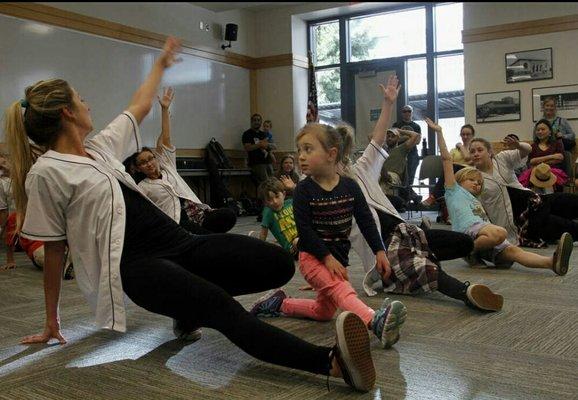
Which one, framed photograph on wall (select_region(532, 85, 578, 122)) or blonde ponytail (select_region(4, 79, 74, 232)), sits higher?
framed photograph on wall (select_region(532, 85, 578, 122))

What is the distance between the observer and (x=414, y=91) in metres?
10.1

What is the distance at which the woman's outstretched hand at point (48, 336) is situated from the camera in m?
2.12

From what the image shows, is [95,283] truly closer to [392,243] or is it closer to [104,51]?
[392,243]

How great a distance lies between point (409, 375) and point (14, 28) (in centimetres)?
695

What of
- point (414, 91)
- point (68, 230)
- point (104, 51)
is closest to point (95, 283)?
point (68, 230)

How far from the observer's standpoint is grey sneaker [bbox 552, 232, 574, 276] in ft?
10.9

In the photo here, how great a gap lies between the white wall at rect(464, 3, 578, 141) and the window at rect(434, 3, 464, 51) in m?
0.48

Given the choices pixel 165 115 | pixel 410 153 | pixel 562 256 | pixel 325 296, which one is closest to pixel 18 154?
pixel 325 296

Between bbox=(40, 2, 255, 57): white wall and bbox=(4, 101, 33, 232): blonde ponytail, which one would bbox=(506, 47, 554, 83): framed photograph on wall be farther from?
bbox=(4, 101, 33, 232): blonde ponytail

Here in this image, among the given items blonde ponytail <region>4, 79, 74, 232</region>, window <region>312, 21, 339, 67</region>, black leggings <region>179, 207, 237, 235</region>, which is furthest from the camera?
window <region>312, 21, 339, 67</region>

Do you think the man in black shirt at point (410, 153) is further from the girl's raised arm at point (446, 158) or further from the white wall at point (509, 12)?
the girl's raised arm at point (446, 158)

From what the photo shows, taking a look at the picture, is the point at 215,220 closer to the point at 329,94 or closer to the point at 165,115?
the point at 165,115

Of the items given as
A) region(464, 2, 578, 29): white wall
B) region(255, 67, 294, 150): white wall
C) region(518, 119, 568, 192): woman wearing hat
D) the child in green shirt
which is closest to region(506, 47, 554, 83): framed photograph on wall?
region(464, 2, 578, 29): white wall

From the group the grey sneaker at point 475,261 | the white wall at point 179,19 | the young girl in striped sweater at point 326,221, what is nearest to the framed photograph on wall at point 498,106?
the white wall at point 179,19
